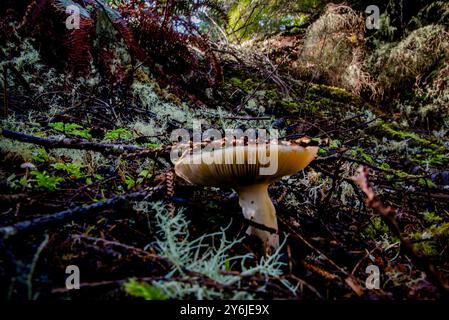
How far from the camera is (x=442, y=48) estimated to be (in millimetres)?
4535

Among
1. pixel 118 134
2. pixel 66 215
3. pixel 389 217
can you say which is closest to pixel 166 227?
pixel 66 215

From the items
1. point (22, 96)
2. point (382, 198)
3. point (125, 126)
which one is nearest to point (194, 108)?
Result: point (125, 126)

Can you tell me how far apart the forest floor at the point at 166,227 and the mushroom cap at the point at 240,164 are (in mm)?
111

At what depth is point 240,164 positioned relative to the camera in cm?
115

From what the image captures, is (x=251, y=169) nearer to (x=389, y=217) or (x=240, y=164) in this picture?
(x=240, y=164)

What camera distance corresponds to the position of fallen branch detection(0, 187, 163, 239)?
0.80 m

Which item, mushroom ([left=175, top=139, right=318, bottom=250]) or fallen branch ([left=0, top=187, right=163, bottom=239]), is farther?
mushroom ([left=175, top=139, right=318, bottom=250])

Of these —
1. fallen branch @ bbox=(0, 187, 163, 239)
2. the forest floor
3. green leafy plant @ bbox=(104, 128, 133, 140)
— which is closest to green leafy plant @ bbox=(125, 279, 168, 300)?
the forest floor

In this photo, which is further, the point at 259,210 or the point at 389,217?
the point at 259,210

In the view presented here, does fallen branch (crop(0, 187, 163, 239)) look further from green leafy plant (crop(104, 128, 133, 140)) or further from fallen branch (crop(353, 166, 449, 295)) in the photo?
green leafy plant (crop(104, 128, 133, 140))

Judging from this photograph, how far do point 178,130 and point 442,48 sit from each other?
4511mm

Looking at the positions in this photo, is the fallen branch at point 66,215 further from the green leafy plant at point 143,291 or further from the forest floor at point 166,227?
the green leafy plant at point 143,291

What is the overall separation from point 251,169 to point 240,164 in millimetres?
72
